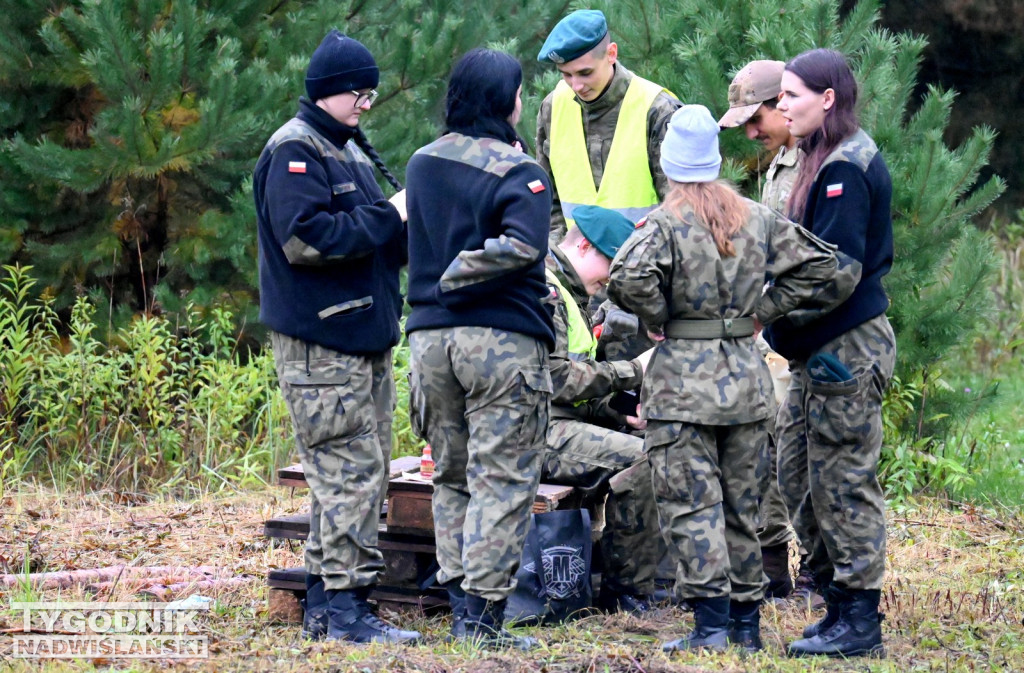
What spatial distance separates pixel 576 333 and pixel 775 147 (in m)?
1.10

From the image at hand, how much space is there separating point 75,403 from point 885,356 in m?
4.81

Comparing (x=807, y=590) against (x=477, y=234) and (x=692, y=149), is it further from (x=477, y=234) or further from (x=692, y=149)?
(x=477, y=234)

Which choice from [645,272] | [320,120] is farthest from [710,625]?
[320,120]

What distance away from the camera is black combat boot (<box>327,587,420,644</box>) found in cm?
412

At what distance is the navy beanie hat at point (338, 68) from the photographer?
417 centimetres

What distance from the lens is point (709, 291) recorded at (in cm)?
394

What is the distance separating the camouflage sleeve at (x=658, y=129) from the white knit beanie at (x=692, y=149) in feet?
4.01

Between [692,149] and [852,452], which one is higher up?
[692,149]

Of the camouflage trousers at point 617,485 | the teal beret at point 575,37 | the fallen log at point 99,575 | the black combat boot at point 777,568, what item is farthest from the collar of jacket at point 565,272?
the fallen log at point 99,575

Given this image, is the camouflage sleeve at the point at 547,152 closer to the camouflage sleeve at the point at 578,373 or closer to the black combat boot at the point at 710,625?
the camouflage sleeve at the point at 578,373

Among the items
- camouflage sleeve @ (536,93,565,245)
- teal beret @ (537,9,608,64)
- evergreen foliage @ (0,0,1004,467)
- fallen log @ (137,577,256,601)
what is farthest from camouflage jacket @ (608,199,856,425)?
evergreen foliage @ (0,0,1004,467)

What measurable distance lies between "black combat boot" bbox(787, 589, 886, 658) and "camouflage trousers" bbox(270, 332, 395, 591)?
5.02 ft

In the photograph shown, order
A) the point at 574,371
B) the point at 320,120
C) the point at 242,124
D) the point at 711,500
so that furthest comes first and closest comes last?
1. the point at 242,124
2. the point at 574,371
3. the point at 320,120
4. the point at 711,500

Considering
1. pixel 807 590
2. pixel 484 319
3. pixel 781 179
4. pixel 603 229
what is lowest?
pixel 807 590
